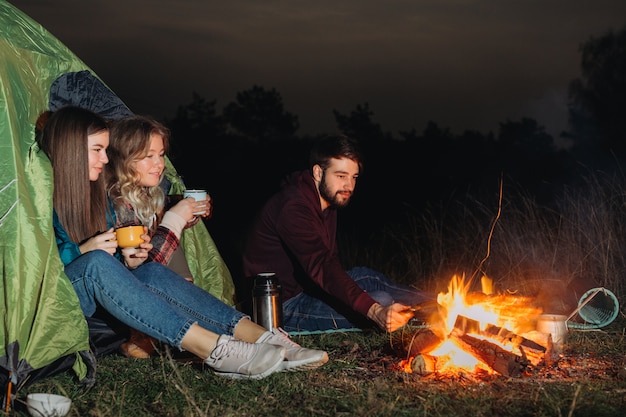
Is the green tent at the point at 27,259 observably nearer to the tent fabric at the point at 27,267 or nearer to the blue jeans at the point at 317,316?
the tent fabric at the point at 27,267

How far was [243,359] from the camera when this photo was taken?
3.54 metres

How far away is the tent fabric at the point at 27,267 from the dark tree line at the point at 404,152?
786 centimetres

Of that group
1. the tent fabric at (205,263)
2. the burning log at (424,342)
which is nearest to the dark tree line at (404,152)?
the tent fabric at (205,263)

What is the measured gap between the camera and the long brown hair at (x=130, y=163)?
4281mm

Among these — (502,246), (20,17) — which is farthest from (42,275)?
(502,246)

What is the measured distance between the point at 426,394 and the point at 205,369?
3.71ft

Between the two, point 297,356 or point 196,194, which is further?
point 196,194

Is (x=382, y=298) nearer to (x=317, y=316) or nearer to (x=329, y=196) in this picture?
(x=317, y=316)

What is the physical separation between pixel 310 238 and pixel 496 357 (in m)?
1.38

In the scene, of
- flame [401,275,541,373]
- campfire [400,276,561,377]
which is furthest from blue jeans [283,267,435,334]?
flame [401,275,541,373]

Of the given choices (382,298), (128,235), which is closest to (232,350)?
(128,235)

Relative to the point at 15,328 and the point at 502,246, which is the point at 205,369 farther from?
the point at 502,246

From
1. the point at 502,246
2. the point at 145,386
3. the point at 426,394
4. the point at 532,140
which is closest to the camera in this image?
the point at 426,394

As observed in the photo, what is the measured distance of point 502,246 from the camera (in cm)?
669
